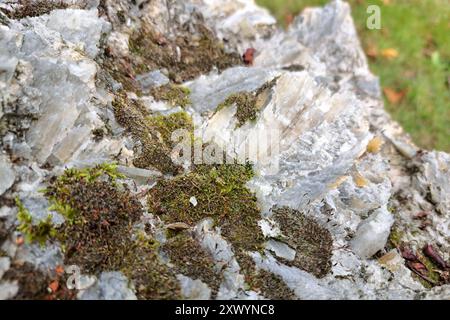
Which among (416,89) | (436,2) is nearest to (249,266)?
(416,89)

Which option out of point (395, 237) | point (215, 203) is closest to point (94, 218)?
point (215, 203)

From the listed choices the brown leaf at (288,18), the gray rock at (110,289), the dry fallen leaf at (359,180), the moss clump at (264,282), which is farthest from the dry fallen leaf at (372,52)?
the gray rock at (110,289)

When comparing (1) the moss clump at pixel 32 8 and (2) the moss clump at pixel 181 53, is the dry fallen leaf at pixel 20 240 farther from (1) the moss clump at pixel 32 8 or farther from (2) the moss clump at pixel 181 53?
(2) the moss clump at pixel 181 53

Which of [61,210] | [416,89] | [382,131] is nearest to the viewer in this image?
[61,210]

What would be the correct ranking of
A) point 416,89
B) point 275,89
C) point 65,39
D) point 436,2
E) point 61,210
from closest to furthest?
1. point 61,210
2. point 65,39
3. point 275,89
4. point 416,89
5. point 436,2

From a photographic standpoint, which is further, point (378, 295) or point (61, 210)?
point (378, 295)
